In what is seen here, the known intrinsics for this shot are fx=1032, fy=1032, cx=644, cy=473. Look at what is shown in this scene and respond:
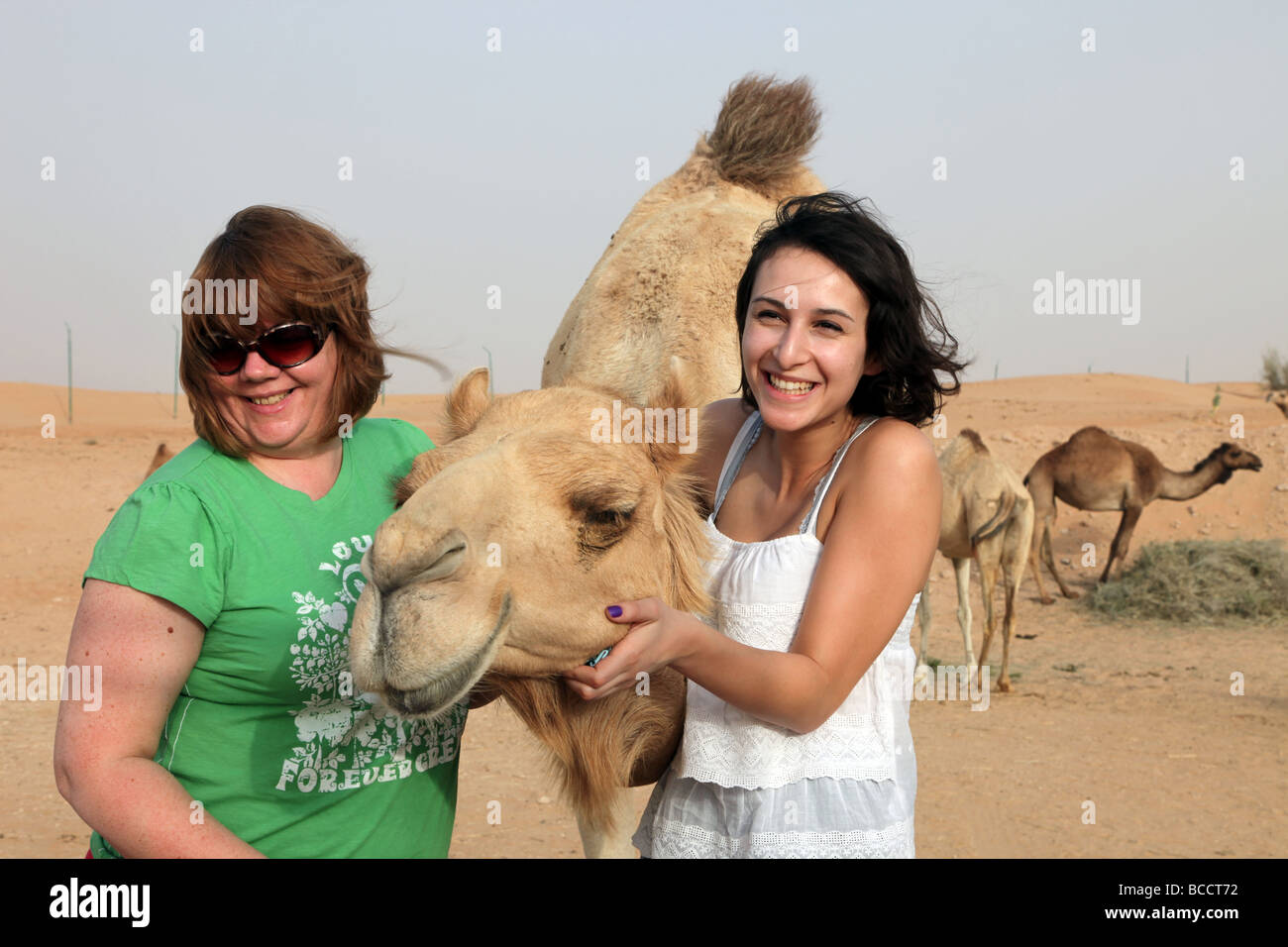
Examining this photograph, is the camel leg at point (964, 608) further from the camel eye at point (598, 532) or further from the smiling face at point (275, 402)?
the smiling face at point (275, 402)

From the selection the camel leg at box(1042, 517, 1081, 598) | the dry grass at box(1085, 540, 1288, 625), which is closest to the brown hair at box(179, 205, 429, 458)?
the dry grass at box(1085, 540, 1288, 625)

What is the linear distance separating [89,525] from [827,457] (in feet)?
54.7

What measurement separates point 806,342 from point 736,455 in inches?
15.1

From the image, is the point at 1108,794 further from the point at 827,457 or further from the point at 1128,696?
the point at 827,457

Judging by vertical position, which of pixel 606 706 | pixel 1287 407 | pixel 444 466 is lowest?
pixel 606 706

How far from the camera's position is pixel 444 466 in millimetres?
1896

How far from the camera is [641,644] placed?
1.76 metres

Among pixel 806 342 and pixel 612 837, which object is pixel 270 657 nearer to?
pixel 612 837

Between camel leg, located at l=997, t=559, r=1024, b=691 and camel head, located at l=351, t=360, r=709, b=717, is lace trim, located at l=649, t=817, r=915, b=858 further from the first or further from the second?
camel leg, located at l=997, t=559, r=1024, b=691

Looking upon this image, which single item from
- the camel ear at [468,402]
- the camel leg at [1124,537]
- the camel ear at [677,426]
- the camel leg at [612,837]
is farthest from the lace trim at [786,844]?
the camel leg at [1124,537]

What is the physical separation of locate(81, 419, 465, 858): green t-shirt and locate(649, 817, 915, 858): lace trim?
50 centimetres

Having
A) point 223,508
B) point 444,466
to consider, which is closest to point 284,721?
point 223,508

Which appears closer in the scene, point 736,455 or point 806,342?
point 806,342

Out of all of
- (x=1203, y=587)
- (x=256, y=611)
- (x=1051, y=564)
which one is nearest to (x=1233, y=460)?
(x=1203, y=587)
